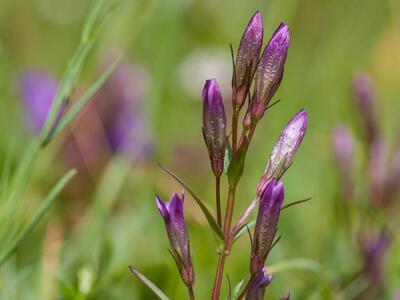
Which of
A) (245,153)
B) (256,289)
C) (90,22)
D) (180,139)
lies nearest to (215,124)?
(245,153)

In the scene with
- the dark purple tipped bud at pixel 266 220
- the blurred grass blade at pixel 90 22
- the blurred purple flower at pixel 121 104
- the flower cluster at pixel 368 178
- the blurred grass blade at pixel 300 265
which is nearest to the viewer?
the dark purple tipped bud at pixel 266 220

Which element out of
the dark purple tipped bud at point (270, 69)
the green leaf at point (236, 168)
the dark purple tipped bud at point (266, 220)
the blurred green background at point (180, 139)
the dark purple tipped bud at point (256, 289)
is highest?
the dark purple tipped bud at point (270, 69)

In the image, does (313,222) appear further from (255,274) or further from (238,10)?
(238,10)

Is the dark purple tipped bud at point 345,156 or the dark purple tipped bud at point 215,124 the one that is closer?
the dark purple tipped bud at point 215,124

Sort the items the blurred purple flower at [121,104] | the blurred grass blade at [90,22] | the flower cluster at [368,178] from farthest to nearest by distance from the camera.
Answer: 1. the blurred purple flower at [121,104]
2. the flower cluster at [368,178]
3. the blurred grass blade at [90,22]

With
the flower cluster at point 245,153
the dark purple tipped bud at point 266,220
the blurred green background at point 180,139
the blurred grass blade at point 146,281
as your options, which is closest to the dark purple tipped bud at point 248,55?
the flower cluster at point 245,153

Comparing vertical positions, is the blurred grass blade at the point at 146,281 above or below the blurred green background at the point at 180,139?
above

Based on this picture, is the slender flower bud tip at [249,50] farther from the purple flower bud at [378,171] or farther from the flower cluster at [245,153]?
the purple flower bud at [378,171]

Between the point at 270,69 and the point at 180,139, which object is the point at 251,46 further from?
the point at 180,139
